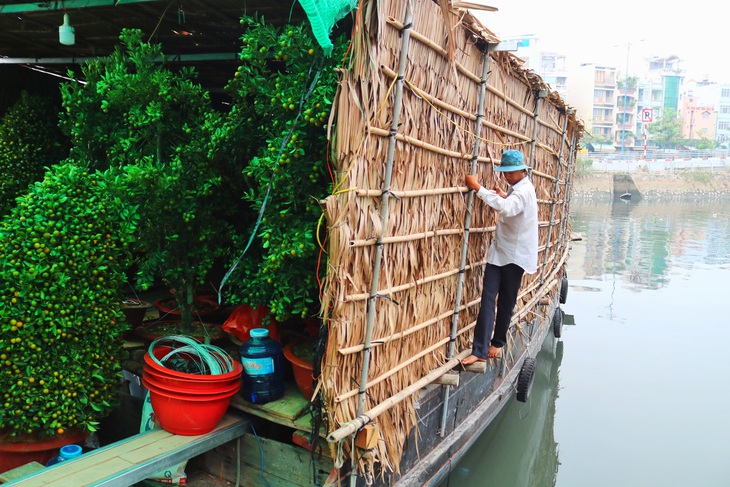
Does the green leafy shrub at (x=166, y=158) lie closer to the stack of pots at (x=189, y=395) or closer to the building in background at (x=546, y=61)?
the stack of pots at (x=189, y=395)

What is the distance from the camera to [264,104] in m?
3.19

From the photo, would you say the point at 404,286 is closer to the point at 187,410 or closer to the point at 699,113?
the point at 187,410

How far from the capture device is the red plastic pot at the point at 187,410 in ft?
10.0

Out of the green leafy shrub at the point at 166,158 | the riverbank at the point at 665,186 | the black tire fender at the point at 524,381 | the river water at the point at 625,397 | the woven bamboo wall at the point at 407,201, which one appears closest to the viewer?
the woven bamboo wall at the point at 407,201

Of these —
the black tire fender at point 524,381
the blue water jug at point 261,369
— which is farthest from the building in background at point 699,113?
the blue water jug at point 261,369

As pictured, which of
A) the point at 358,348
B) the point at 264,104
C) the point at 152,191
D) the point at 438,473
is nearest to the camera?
the point at 358,348

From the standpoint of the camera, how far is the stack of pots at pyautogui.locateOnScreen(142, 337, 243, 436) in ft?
9.99

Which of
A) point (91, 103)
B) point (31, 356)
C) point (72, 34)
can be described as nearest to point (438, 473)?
point (31, 356)

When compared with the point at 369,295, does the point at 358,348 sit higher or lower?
lower

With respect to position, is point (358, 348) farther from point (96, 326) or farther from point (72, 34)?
point (72, 34)

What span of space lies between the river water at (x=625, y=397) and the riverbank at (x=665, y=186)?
26.8m

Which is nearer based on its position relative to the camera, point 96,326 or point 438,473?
point 96,326

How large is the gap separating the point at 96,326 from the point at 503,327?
2812mm

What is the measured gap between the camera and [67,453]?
10.2ft
